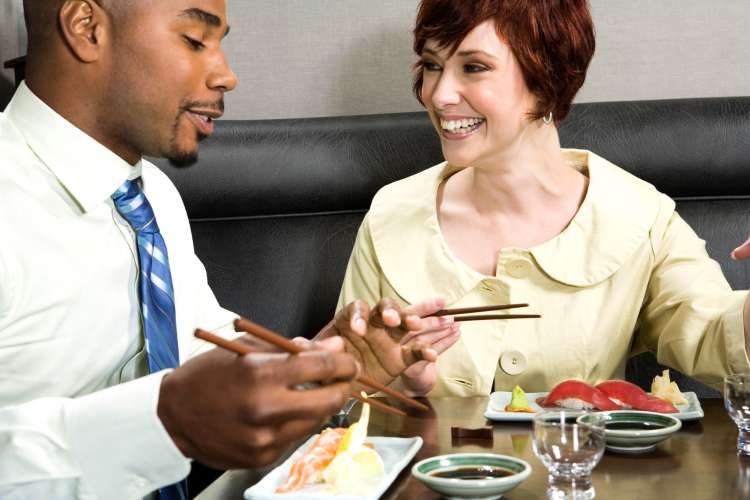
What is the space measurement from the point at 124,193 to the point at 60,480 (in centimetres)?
50

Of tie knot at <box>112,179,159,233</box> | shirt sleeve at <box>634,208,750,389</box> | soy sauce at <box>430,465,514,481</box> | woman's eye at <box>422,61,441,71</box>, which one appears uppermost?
woman's eye at <box>422,61,441,71</box>

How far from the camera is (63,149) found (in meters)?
1.35

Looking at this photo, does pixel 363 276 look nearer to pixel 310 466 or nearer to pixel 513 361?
pixel 513 361

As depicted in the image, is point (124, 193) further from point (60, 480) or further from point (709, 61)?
point (709, 61)

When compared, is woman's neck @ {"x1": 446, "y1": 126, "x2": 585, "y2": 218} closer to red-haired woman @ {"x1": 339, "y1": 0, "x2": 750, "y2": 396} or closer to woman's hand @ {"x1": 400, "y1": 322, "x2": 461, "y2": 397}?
red-haired woman @ {"x1": 339, "y1": 0, "x2": 750, "y2": 396}

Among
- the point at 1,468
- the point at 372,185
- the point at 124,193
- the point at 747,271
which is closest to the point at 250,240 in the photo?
the point at 372,185

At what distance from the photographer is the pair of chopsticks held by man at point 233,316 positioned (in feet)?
3.19

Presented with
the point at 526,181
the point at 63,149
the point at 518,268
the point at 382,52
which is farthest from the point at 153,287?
the point at 382,52

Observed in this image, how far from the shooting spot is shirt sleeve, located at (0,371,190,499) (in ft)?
3.25

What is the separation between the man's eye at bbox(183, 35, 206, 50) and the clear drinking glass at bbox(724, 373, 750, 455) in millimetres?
895

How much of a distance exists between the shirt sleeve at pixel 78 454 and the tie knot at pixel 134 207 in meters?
0.40

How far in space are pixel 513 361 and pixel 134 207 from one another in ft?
2.70

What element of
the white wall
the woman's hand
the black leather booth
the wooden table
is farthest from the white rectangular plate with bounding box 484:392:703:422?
the white wall

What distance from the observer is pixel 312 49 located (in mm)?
2543
